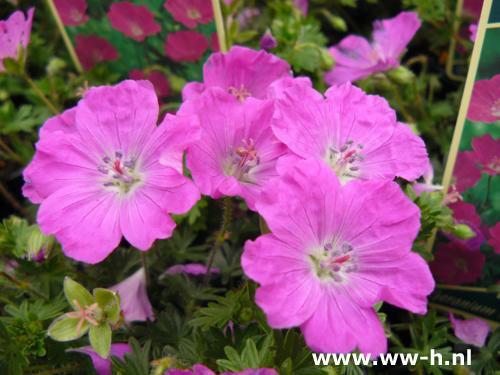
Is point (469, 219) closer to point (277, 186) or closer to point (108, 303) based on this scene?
point (277, 186)

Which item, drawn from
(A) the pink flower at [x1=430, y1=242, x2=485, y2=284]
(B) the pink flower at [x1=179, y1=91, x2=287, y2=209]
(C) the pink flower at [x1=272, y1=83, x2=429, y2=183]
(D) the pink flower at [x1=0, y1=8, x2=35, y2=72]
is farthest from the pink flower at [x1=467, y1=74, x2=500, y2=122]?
(D) the pink flower at [x1=0, y1=8, x2=35, y2=72]

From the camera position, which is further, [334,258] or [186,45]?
[186,45]

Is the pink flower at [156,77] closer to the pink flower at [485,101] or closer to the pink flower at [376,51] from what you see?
the pink flower at [376,51]

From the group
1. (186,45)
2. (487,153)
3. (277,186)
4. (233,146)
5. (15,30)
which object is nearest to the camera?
(277,186)

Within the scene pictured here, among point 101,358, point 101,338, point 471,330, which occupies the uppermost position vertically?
point 101,338

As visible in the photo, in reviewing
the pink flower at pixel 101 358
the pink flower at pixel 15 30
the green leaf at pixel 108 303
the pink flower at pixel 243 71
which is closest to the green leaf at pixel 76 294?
the green leaf at pixel 108 303

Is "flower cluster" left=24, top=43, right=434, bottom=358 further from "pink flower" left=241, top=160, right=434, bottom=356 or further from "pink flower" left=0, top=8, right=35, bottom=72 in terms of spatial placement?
"pink flower" left=0, top=8, right=35, bottom=72

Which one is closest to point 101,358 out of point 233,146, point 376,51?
point 233,146

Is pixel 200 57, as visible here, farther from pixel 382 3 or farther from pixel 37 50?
pixel 382 3

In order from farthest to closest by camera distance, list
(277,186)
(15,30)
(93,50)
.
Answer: (93,50) → (15,30) → (277,186)
